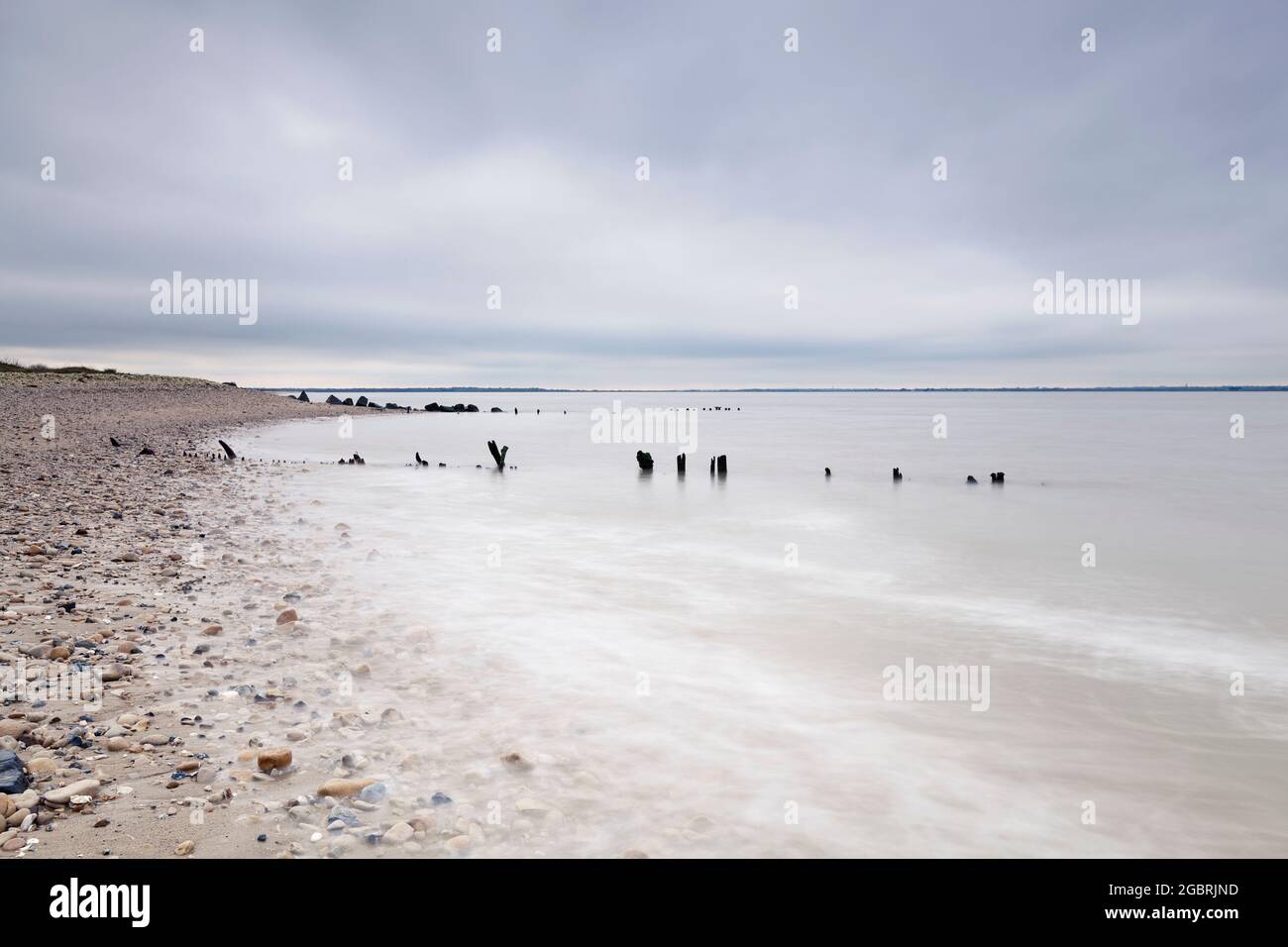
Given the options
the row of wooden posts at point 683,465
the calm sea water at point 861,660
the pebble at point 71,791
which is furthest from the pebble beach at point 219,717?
the row of wooden posts at point 683,465

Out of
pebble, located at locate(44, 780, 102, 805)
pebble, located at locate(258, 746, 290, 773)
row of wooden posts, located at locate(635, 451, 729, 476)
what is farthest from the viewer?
row of wooden posts, located at locate(635, 451, 729, 476)

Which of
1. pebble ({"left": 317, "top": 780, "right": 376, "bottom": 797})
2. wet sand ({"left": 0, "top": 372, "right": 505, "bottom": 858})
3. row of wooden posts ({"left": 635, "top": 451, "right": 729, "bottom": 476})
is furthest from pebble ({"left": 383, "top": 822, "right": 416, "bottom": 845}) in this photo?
row of wooden posts ({"left": 635, "top": 451, "right": 729, "bottom": 476})

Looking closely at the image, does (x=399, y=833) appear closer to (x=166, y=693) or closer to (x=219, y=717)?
(x=219, y=717)

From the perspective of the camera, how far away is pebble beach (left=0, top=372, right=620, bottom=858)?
12.9 feet

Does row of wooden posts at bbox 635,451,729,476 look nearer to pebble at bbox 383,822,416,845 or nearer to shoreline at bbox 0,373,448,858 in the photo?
shoreline at bbox 0,373,448,858

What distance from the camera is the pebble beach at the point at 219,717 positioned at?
12.9 feet

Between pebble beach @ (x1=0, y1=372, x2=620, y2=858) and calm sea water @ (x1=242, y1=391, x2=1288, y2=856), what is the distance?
0.46 m

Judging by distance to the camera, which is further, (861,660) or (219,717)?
(861,660)

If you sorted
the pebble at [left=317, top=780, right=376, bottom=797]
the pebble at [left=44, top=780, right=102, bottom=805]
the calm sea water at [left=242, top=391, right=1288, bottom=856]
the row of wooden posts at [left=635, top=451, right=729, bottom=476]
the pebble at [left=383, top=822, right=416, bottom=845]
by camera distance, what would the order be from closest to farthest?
1. the pebble at [left=44, top=780, right=102, bottom=805]
2. the pebble at [left=383, top=822, right=416, bottom=845]
3. the pebble at [left=317, top=780, right=376, bottom=797]
4. the calm sea water at [left=242, top=391, right=1288, bottom=856]
5. the row of wooden posts at [left=635, top=451, right=729, bottom=476]

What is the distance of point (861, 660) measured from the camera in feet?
25.8

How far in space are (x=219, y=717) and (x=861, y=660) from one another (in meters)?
6.25

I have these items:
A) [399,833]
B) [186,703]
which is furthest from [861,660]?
[186,703]

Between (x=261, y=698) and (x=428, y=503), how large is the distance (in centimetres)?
1314
